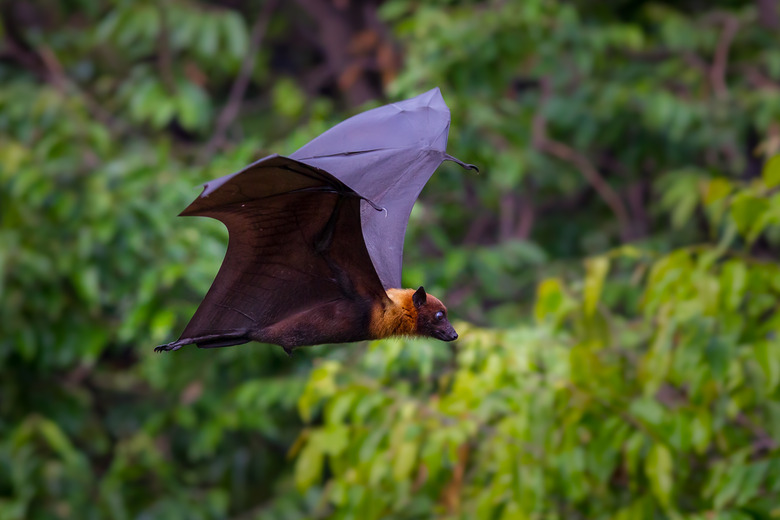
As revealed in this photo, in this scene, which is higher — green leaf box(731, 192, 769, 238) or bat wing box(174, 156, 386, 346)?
green leaf box(731, 192, 769, 238)

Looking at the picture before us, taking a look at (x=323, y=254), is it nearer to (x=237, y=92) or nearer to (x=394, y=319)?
(x=394, y=319)

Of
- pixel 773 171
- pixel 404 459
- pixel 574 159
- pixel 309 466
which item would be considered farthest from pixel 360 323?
pixel 574 159

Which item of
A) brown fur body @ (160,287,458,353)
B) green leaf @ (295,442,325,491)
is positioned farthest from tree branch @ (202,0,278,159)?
brown fur body @ (160,287,458,353)

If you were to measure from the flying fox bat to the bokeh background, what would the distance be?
36.5 inches

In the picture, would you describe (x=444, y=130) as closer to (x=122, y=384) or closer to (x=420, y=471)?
(x=420, y=471)

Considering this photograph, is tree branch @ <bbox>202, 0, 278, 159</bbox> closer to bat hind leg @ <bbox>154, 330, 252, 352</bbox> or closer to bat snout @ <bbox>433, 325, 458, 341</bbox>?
bat hind leg @ <bbox>154, 330, 252, 352</bbox>

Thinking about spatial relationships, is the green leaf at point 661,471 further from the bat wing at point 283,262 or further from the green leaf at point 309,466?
the bat wing at point 283,262

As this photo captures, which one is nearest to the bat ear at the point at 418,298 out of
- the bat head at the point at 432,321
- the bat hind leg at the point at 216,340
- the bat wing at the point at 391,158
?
the bat head at the point at 432,321

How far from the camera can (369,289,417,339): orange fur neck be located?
7.55 ft

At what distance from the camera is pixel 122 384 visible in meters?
7.76

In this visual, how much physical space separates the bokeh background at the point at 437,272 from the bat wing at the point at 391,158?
0.79 metres

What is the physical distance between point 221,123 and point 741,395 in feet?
16.1

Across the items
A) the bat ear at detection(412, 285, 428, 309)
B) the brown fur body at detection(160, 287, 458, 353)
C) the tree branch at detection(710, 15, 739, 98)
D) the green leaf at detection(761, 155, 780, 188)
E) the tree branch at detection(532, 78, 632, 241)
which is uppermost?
the tree branch at detection(710, 15, 739, 98)

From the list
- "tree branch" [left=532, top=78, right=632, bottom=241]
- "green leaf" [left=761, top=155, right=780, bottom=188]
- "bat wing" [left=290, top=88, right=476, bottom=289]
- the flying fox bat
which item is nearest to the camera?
the flying fox bat
